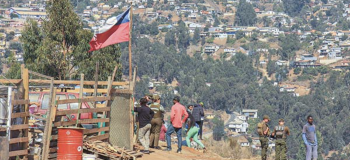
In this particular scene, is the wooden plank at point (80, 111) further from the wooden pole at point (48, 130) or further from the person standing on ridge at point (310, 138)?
the person standing on ridge at point (310, 138)

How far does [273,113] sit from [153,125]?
133m

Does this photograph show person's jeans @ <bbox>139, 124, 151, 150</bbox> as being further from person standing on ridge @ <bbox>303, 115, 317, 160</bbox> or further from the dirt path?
person standing on ridge @ <bbox>303, 115, 317, 160</bbox>

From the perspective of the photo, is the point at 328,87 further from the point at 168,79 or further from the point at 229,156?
the point at 229,156

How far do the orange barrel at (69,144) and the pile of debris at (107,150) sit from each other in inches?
39.3

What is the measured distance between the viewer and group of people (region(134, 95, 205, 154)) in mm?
18438

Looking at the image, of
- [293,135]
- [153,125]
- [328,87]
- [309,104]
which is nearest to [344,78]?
[328,87]

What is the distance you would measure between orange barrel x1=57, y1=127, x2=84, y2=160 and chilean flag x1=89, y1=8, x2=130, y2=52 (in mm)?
5156

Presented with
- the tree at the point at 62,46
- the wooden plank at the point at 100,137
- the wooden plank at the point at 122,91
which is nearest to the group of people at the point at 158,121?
the wooden plank at the point at 122,91

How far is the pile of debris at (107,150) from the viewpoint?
54.3 feet

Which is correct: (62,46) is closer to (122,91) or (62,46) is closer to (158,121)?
(158,121)

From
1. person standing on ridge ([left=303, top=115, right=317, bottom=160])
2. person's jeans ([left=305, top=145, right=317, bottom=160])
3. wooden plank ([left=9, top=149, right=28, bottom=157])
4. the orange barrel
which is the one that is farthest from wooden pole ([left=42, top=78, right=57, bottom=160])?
person's jeans ([left=305, top=145, right=317, bottom=160])

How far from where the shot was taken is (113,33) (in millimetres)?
20703

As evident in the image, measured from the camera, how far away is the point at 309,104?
156 m

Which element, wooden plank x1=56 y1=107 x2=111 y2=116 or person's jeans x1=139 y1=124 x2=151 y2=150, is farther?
person's jeans x1=139 y1=124 x2=151 y2=150
